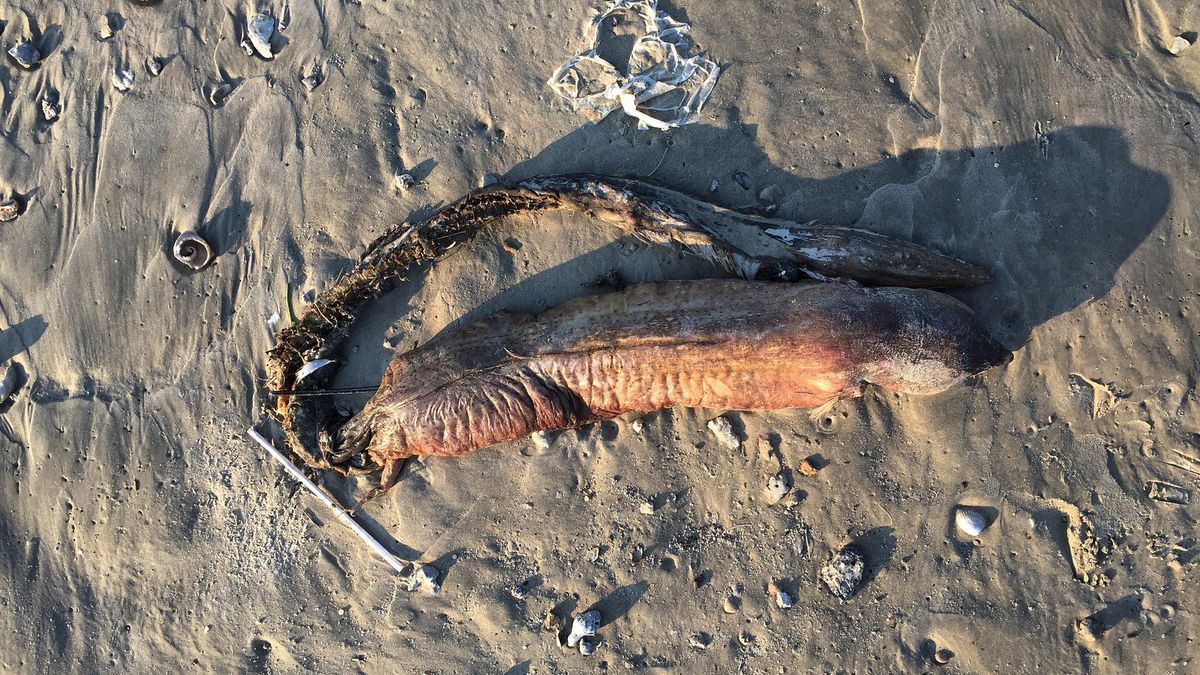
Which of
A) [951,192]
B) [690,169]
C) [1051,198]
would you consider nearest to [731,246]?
[690,169]

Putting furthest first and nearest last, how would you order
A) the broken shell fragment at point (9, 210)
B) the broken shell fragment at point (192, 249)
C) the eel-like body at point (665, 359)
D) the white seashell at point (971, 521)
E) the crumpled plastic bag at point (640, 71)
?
the broken shell fragment at point (9, 210)
the broken shell fragment at point (192, 249)
the crumpled plastic bag at point (640, 71)
the white seashell at point (971, 521)
the eel-like body at point (665, 359)

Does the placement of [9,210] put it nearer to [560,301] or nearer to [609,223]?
[560,301]

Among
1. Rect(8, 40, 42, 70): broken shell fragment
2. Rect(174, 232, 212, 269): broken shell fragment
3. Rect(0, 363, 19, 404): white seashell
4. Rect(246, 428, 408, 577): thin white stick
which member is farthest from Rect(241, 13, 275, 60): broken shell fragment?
Rect(0, 363, 19, 404): white seashell

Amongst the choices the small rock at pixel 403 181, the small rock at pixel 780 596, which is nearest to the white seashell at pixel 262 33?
the small rock at pixel 403 181

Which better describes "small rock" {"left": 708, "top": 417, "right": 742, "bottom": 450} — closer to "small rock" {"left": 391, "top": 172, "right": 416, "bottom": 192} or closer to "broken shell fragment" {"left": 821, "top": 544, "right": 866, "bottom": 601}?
"broken shell fragment" {"left": 821, "top": 544, "right": 866, "bottom": 601}

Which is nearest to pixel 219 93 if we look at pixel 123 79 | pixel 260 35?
pixel 260 35

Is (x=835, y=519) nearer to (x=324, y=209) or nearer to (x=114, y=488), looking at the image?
(x=324, y=209)

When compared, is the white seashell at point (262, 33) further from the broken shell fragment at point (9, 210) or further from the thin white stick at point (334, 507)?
the thin white stick at point (334, 507)
